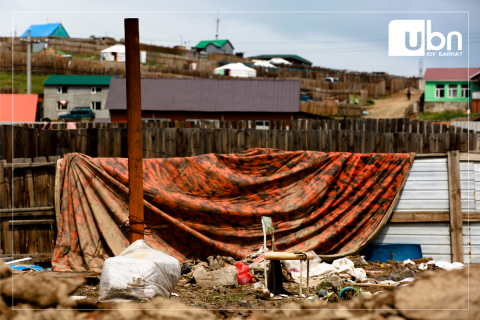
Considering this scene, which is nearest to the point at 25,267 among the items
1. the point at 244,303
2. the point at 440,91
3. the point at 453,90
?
the point at 244,303

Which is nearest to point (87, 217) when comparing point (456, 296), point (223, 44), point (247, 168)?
point (247, 168)

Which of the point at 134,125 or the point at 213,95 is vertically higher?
the point at 213,95

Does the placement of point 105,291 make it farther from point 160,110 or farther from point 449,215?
point 160,110

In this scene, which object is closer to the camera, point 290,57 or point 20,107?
point 20,107

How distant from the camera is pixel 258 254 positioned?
8.52 meters

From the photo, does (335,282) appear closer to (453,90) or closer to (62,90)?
(62,90)

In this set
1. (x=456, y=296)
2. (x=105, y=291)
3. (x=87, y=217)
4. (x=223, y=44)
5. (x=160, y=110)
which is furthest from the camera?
(x=223, y=44)

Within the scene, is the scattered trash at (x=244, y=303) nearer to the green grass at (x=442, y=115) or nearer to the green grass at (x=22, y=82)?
the green grass at (x=442, y=115)

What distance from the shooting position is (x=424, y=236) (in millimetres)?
9008

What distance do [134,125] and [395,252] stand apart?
18.0 ft

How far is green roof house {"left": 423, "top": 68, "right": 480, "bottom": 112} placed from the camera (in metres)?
48.6

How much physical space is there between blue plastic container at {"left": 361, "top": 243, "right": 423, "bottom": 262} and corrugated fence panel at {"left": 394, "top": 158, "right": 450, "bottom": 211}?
72 cm

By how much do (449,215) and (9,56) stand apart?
68469 mm

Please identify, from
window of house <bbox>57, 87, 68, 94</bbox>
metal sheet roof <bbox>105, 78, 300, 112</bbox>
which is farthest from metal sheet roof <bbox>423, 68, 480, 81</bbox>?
window of house <bbox>57, 87, 68, 94</bbox>
